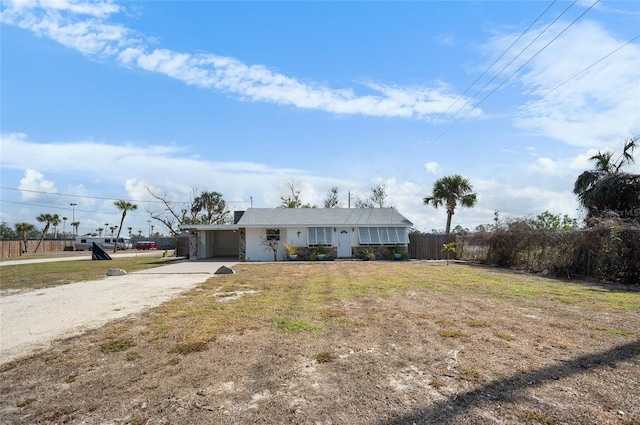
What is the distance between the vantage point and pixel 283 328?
→ 6.07 metres

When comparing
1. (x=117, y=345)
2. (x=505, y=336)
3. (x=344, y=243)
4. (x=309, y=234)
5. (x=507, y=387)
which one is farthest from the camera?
(x=344, y=243)

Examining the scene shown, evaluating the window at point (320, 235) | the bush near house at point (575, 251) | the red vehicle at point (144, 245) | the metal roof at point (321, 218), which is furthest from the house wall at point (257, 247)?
the red vehicle at point (144, 245)

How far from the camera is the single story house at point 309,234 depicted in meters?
24.2

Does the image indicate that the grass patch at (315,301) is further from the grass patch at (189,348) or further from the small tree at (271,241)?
the small tree at (271,241)

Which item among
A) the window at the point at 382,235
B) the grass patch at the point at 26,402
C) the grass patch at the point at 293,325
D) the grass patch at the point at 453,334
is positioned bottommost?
the grass patch at the point at 26,402

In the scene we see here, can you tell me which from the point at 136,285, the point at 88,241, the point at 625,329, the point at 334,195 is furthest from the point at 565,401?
the point at 88,241

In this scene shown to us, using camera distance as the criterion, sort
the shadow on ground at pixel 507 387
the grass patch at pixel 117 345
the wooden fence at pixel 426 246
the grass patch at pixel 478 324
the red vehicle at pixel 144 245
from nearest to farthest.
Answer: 1. the shadow on ground at pixel 507 387
2. the grass patch at pixel 117 345
3. the grass patch at pixel 478 324
4. the wooden fence at pixel 426 246
5. the red vehicle at pixel 144 245

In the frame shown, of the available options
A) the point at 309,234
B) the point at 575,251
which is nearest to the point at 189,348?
the point at 575,251

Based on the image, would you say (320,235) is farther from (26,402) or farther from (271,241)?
(26,402)

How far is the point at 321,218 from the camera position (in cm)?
2555

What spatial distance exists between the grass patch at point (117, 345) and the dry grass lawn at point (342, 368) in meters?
0.03

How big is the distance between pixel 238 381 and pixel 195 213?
41.4 metres

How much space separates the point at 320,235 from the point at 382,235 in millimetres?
4151

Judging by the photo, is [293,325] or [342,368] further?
[293,325]
